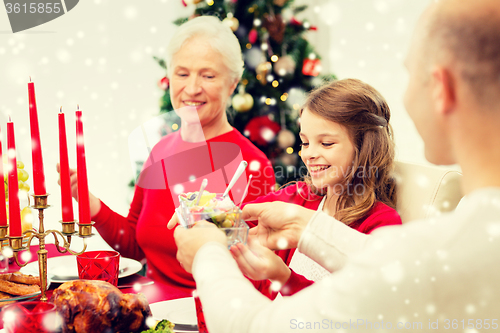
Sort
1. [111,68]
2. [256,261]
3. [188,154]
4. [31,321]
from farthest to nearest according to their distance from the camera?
[111,68] < [188,154] < [256,261] < [31,321]

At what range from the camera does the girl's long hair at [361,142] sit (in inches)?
50.7

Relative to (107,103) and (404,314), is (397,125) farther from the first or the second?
(404,314)

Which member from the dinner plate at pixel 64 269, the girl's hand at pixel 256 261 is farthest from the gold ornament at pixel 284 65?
the girl's hand at pixel 256 261

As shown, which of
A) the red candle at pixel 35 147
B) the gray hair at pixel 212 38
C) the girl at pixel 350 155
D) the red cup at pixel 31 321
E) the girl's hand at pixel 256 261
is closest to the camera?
the red cup at pixel 31 321

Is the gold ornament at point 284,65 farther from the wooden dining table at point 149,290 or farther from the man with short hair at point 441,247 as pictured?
the man with short hair at point 441,247

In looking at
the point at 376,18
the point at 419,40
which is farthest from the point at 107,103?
the point at 419,40

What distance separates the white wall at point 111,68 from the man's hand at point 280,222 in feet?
5.95

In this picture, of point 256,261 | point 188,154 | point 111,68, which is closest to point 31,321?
point 256,261

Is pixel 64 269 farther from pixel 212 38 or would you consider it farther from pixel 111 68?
pixel 111 68

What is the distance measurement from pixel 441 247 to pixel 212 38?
1.62 metres

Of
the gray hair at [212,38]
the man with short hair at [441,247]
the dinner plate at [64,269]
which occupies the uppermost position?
the gray hair at [212,38]

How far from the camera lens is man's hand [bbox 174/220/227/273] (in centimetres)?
70

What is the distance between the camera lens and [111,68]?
3.18 meters

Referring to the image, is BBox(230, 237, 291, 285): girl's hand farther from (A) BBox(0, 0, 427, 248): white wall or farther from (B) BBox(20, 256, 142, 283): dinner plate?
(A) BBox(0, 0, 427, 248): white wall
